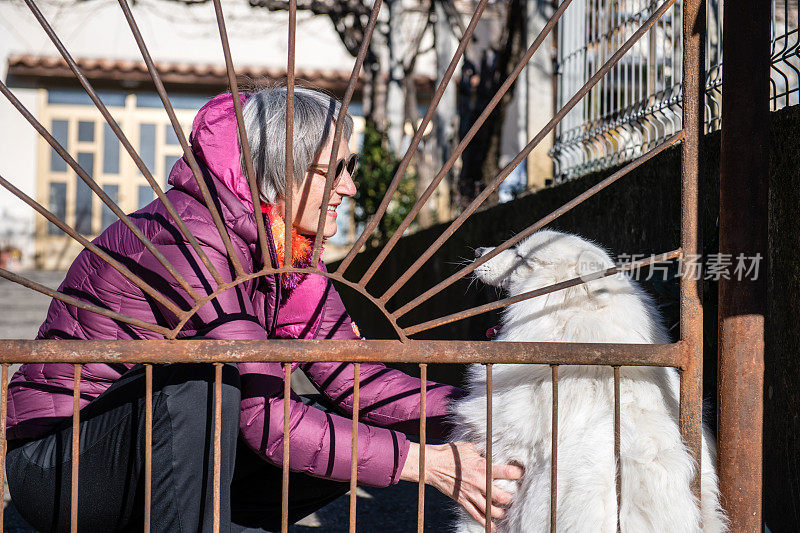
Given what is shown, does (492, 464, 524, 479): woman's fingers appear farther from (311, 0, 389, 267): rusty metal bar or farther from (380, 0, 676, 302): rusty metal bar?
(311, 0, 389, 267): rusty metal bar

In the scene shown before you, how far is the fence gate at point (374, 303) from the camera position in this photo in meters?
1.39

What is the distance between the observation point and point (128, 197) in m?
14.3

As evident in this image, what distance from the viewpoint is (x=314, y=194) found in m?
1.97

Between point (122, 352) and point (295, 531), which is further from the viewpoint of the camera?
Result: point (295, 531)

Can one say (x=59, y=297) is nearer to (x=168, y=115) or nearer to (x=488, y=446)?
(x=168, y=115)

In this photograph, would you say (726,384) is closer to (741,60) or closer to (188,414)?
(741,60)

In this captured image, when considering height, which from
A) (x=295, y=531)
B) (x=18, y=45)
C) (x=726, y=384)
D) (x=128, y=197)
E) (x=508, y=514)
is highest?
(x=18, y=45)

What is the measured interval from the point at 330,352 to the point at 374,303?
0.13 m

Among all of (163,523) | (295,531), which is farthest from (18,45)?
(163,523)

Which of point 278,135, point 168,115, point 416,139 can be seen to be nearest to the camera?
point 168,115

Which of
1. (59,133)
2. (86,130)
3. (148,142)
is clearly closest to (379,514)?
(148,142)

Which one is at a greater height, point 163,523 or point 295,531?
Answer: point 163,523

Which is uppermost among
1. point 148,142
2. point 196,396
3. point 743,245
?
point 148,142

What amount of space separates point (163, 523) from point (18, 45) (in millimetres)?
15283
